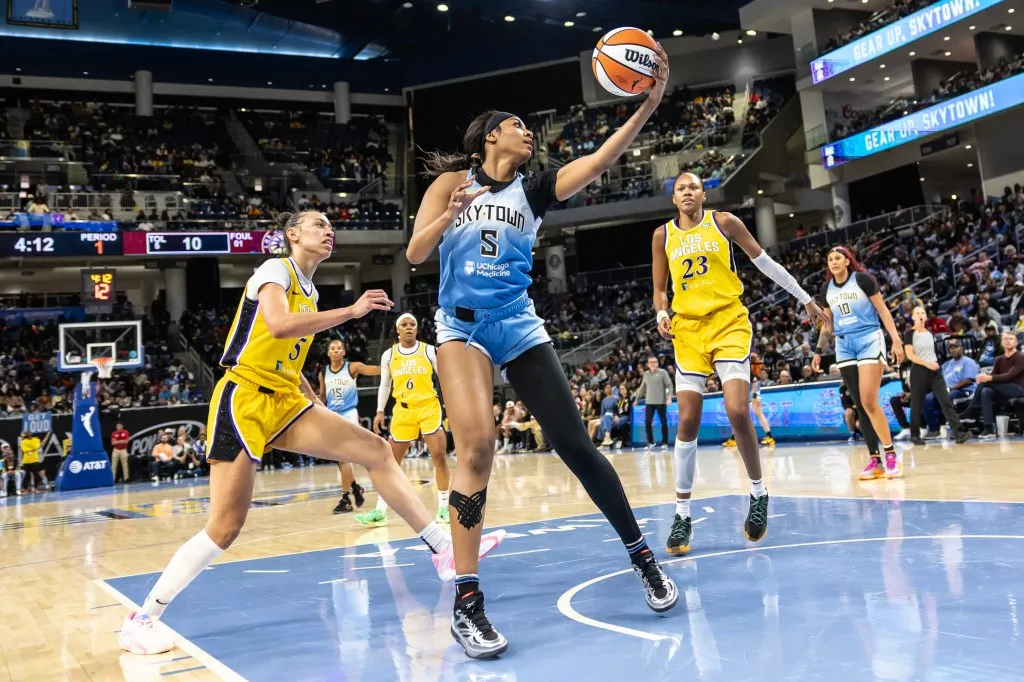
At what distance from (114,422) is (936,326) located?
2002 cm

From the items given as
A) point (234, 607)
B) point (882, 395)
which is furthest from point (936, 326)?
point (234, 607)

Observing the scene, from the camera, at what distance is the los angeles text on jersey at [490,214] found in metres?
3.90

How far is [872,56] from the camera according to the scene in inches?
1148

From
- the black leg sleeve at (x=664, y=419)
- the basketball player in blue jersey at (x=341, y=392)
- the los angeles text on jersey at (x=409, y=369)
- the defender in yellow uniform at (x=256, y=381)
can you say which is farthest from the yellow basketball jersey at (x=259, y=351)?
the black leg sleeve at (x=664, y=419)

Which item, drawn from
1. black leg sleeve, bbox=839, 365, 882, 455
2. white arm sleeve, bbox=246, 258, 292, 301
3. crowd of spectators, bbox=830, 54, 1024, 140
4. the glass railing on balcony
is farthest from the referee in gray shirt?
the glass railing on balcony

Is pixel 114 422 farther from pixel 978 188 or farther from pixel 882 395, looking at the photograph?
pixel 978 188

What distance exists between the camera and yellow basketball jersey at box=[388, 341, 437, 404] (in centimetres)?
880

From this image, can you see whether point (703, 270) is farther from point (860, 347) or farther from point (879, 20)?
point (879, 20)

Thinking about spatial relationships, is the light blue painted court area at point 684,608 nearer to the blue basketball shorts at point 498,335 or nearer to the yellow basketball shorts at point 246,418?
the yellow basketball shorts at point 246,418

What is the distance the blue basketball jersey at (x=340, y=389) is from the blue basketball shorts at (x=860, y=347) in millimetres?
5175

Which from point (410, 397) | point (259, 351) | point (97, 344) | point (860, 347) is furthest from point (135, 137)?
point (259, 351)

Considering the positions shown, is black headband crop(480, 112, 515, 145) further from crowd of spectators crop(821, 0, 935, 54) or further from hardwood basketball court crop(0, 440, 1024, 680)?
crowd of spectators crop(821, 0, 935, 54)

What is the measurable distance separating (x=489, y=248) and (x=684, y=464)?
2.46 metres

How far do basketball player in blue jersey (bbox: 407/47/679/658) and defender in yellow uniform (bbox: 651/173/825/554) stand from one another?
1.70 metres
